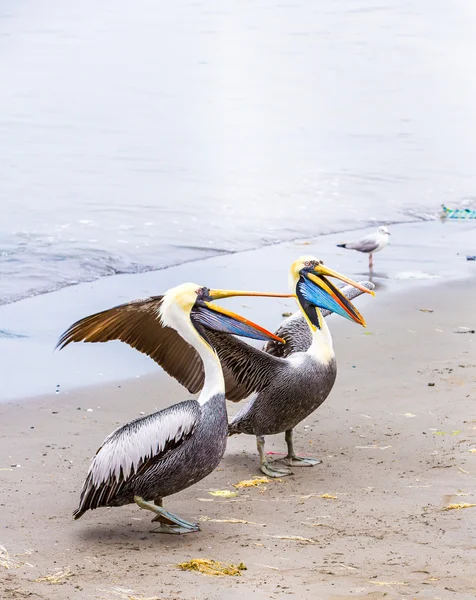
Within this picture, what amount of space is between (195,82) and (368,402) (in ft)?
63.2

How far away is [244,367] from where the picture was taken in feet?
18.5

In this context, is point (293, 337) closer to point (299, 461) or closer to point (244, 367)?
point (244, 367)

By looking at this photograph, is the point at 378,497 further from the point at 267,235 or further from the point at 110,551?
the point at 267,235

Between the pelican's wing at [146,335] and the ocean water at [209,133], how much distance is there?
3.96m

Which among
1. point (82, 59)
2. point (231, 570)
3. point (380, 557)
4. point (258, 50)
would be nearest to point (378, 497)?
point (380, 557)

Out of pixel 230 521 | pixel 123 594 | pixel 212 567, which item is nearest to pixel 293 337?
pixel 230 521

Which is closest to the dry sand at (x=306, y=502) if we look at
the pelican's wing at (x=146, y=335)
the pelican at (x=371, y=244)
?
the pelican's wing at (x=146, y=335)

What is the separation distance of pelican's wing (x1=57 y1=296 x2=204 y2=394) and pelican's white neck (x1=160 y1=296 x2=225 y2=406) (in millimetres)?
125

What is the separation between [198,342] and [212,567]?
3.76 ft

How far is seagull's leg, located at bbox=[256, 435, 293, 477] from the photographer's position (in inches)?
217

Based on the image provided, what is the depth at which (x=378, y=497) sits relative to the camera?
4.94m

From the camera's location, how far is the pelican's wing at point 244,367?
5.53 m

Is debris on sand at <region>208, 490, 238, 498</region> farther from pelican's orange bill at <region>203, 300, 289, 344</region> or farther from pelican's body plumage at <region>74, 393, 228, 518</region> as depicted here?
pelican's orange bill at <region>203, 300, 289, 344</region>

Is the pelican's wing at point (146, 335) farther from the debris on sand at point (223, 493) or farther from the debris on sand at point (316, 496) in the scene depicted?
the debris on sand at point (316, 496)
